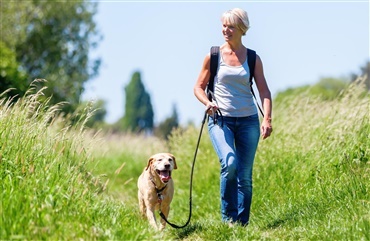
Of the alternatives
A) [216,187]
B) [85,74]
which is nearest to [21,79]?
[216,187]

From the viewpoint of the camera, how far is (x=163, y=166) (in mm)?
8000

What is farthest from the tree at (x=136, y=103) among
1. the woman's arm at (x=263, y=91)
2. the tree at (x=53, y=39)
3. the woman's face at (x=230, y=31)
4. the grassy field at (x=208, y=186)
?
the woman's face at (x=230, y=31)

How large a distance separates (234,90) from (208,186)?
13.1 feet

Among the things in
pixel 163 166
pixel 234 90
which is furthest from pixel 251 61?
pixel 163 166

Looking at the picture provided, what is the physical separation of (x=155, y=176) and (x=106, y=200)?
0.87 metres

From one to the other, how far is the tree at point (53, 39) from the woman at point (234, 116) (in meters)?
27.5

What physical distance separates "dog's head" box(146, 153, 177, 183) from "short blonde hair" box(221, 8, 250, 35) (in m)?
1.63

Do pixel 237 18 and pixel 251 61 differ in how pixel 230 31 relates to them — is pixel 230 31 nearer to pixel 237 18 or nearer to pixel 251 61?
pixel 237 18

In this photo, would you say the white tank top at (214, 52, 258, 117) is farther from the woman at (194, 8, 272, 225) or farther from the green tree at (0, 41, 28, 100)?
the green tree at (0, 41, 28, 100)

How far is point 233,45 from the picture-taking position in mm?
7785

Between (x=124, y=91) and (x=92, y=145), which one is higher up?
(x=92, y=145)

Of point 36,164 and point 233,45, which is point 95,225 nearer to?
point 36,164

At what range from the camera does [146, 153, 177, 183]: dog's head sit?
26.2 ft

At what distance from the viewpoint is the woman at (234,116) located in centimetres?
765
